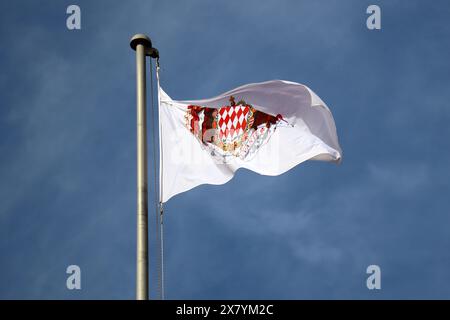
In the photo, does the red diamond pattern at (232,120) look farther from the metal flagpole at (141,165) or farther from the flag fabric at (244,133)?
the metal flagpole at (141,165)

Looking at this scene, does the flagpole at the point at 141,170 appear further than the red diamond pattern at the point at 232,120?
No

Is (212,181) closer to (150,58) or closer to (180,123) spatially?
(180,123)

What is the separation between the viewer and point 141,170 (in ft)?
53.2

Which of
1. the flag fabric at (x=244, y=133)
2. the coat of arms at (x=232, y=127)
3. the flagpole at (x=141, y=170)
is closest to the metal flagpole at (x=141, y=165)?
the flagpole at (x=141, y=170)

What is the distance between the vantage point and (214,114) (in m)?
20.3

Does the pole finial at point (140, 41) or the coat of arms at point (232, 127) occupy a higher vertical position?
the pole finial at point (140, 41)

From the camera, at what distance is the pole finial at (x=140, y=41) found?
57.8ft

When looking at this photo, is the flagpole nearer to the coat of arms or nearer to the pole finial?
the pole finial

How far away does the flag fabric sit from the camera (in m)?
19.4

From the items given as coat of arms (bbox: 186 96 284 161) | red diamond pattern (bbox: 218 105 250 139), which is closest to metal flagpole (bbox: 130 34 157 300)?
coat of arms (bbox: 186 96 284 161)

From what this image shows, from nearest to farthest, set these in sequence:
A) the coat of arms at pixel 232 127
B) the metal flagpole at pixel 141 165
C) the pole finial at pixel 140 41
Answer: the metal flagpole at pixel 141 165 → the pole finial at pixel 140 41 → the coat of arms at pixel 232 127
